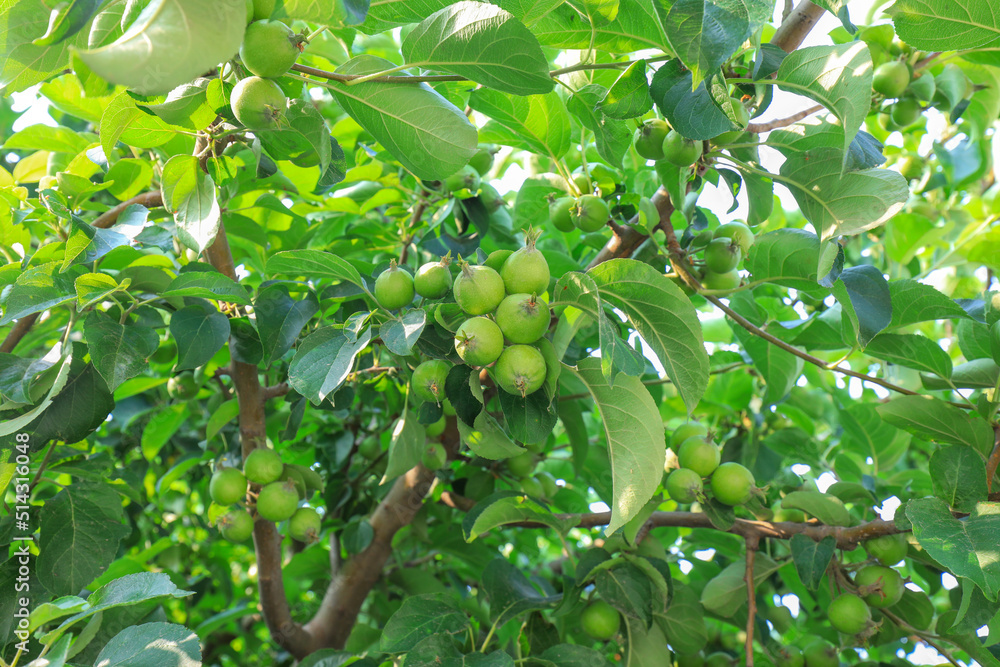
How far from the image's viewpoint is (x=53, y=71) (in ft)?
3.95

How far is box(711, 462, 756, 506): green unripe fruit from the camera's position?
1.64m

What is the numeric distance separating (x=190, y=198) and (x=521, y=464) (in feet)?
4.09

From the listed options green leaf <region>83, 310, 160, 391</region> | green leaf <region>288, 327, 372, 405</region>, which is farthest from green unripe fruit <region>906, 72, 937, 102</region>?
green leaf <region>83, 310, 160, 391</region>

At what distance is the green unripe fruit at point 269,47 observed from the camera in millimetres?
1010

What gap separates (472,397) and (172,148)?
975 millimetres

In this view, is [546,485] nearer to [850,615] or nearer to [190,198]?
[850,615]

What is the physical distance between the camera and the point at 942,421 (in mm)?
1620

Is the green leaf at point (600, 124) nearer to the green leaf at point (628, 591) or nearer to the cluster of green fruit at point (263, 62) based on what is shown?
the cluster of green fruit at point (263, 62)

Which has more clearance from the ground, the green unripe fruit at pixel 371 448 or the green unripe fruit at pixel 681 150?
the green unripe fruit at pixel 681 150

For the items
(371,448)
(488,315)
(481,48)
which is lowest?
(371,448)

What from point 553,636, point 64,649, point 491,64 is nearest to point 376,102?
point 491,64

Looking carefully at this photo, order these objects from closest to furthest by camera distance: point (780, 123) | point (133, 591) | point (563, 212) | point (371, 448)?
point (133, 591), point (780, 123), point (563, 212), point (371, 448)

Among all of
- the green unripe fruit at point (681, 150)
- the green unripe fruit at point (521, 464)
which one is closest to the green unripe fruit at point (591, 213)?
the green unripe fruit at point (681, 150)

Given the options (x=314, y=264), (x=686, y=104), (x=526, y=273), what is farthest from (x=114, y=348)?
(x=686, y=104)
